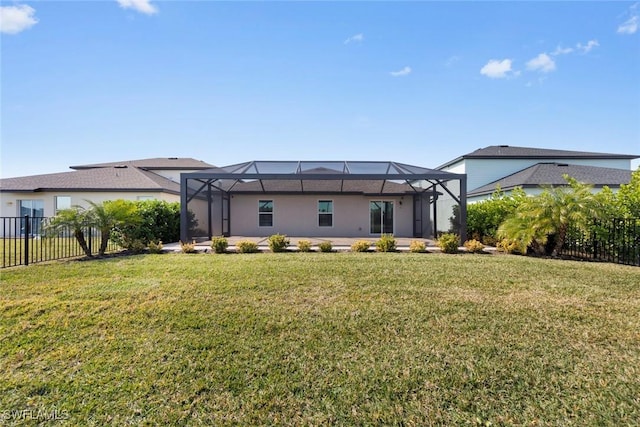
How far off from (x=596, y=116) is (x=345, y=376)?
19402 millimetres

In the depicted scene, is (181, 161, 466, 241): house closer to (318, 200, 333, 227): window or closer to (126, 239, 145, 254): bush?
(318, 200, 333, 227): window

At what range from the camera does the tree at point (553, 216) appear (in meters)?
9.09

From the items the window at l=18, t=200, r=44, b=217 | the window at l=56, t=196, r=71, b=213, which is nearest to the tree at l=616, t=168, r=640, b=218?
the window at l=56, t=196, r=71, b=213

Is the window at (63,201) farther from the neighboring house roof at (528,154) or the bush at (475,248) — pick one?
the neighboring house roof at (528,154)

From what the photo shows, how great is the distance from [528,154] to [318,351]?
83.3 ft

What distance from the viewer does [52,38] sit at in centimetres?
864

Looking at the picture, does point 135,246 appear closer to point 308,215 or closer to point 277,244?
point 277,244

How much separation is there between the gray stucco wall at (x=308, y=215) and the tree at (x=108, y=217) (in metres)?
8.13

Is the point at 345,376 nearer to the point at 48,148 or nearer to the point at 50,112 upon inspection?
the point at 50,112

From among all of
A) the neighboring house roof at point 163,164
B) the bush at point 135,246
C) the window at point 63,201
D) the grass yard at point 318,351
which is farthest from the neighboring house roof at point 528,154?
the window at point 63,201

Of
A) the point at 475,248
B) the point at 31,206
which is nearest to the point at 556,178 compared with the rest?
the point at 475,248

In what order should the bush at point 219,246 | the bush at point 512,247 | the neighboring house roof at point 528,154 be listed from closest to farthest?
the bush at point 512,247, the bush at point 219,246, the neighboring house roof at point 528,154

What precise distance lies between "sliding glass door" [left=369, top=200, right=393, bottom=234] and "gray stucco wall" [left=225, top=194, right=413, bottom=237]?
0.79 ft

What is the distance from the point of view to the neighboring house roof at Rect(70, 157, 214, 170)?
30.1 m
